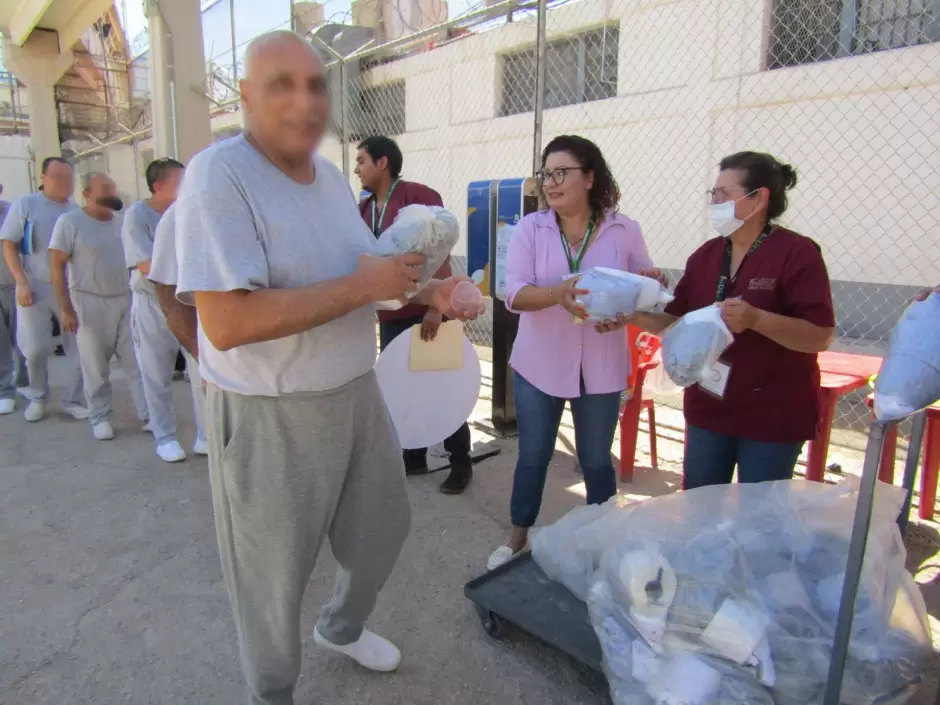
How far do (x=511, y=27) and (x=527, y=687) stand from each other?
9037mm

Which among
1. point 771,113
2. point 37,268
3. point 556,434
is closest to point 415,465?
point 556,434

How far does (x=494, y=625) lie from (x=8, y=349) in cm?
529

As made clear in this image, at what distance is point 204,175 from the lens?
59.0 inches

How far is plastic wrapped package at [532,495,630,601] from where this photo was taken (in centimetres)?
243

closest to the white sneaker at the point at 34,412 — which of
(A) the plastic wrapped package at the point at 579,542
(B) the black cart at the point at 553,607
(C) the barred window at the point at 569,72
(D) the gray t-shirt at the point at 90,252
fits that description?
(D) the gray t-shirt at the point at 90,252

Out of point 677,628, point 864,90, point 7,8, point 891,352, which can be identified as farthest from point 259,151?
point 7,8

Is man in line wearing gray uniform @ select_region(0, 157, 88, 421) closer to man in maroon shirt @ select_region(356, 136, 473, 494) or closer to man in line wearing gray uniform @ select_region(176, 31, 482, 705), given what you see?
man in maroon shirt @ select_region(356, 136, 473, 494)

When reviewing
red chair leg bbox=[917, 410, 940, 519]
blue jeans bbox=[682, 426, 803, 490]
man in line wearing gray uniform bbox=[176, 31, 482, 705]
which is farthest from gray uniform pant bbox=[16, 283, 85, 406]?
red chair leg bbox=[917, 410, 940, 519]

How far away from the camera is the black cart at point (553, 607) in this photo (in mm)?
1623

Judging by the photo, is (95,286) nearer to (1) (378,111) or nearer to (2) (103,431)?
(2) (103,431)

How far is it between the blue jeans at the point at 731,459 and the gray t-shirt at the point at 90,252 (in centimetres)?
412

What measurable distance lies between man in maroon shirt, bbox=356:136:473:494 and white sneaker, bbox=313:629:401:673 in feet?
4.99

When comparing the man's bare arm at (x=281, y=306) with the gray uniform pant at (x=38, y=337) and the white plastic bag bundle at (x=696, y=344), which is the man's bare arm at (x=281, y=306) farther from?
the gray uniform pant at (x=38, y=337)

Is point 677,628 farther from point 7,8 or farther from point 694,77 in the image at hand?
point 7,8
